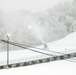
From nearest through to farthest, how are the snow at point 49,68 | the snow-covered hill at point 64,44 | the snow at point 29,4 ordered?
the snow at point 49,68, the snow-covered hill at point 64,44, the snow at point 29,4

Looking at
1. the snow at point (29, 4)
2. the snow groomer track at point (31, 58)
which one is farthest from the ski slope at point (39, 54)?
the snow at point (29, 4)

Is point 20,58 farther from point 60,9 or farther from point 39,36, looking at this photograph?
point 60,9

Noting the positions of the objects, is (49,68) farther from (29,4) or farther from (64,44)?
(29,4)

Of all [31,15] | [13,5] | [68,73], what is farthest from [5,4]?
[68,73]

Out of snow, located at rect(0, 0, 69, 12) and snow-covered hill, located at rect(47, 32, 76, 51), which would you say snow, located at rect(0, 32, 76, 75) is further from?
snow, located at rect(0, 0, 69, 12)

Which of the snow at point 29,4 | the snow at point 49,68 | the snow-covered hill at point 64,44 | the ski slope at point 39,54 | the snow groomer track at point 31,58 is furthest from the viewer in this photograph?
the snow at point 29,4

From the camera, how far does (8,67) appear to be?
6.24m

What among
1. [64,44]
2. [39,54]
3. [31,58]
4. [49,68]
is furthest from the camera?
[64,44]

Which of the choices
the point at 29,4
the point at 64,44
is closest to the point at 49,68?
the point at 64,44

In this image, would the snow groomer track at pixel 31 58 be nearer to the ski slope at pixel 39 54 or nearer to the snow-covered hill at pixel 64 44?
the ski slope at pixel 39 54

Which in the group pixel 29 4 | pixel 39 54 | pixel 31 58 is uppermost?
pixel 29 4

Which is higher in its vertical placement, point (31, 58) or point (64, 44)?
point (64, 44)

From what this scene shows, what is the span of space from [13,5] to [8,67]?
3.13 meters

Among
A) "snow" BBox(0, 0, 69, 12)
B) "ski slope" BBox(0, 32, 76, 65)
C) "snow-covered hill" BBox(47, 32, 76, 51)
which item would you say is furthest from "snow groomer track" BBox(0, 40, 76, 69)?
"snow" BBox(0, 0, 69, 12)
